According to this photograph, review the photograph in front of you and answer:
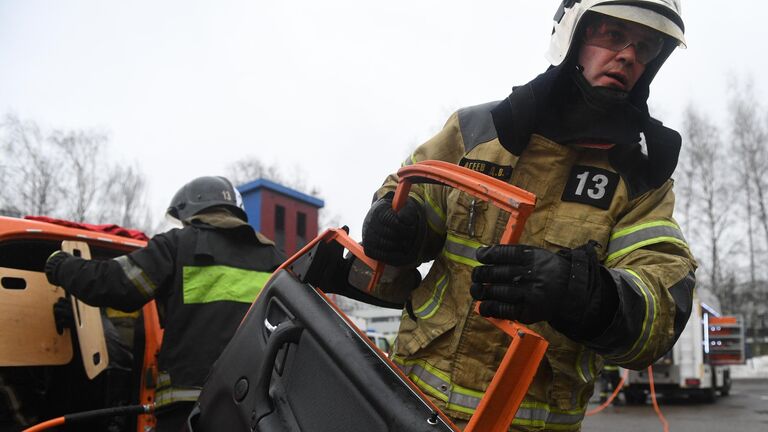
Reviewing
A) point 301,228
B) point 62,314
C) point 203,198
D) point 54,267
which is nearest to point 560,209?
point 54,267

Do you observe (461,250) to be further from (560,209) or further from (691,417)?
(691,417)

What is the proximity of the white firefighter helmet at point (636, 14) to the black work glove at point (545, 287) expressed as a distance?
0.78 meters

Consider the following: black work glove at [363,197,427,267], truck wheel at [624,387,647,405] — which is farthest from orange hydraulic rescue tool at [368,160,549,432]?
truck wheel at [624,387,647,405]

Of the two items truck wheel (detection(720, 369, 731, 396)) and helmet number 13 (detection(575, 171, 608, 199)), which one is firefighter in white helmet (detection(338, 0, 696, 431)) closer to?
helmet number 13 (detection(575, 171, 608, 199))

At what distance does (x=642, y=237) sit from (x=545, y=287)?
477 millimetres

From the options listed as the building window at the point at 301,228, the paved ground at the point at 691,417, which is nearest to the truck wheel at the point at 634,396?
the paved ground at the point at 691,417

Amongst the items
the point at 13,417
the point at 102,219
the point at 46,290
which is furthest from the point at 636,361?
the point at 102,219

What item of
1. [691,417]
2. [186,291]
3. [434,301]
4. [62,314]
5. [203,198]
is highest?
[203,198]

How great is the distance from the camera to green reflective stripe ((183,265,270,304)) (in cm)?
303

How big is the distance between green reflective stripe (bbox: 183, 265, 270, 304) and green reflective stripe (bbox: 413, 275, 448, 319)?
4.76 feet

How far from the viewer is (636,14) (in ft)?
5.60

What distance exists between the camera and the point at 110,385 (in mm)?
3320

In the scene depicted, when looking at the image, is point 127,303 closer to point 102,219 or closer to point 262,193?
point 262,193

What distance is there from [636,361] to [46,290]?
280cm
